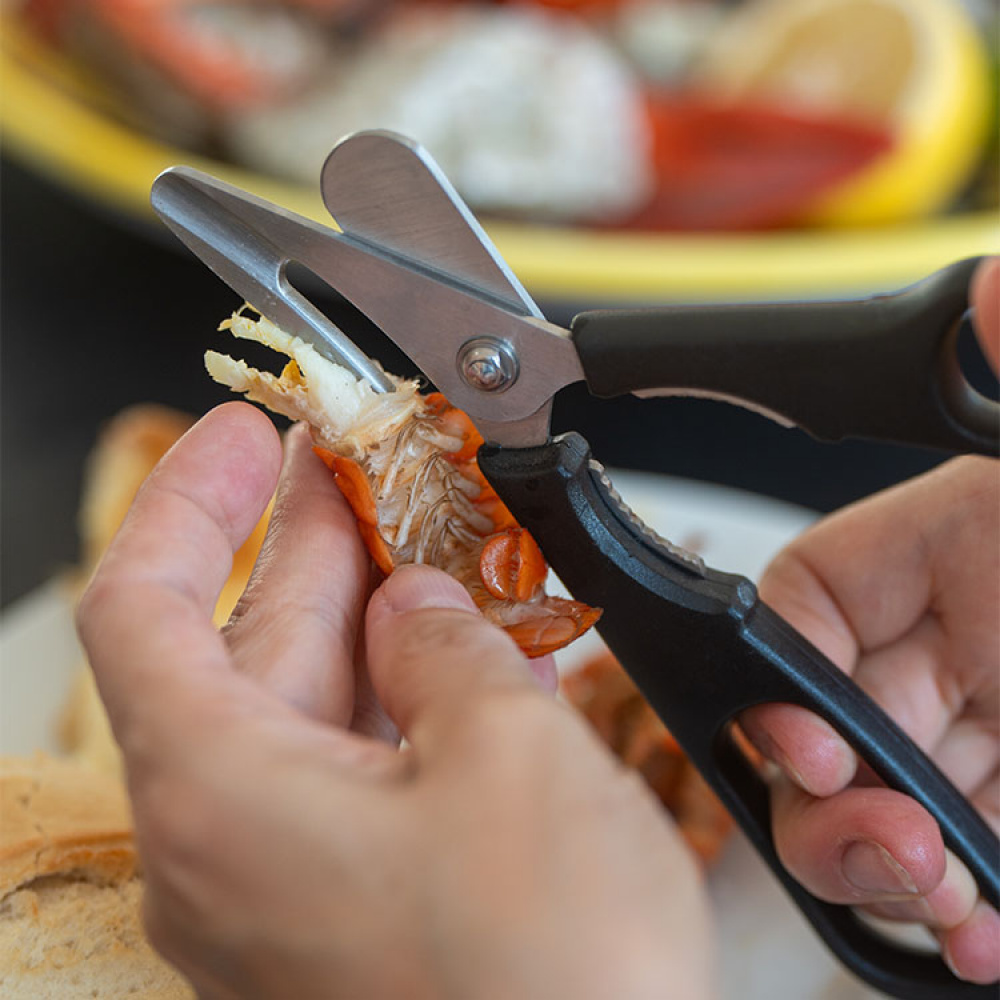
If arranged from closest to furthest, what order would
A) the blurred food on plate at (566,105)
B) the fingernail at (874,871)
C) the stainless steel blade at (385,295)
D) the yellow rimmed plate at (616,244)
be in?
the stainless steel blade at (385,295) < the fingernail at (874,871) < the yellow rimmed plate at (616,244) < the blurred food on plate at (566,105)

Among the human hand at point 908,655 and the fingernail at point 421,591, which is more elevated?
the fingernail at point 421,591

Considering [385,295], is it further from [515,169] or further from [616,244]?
[515,169]

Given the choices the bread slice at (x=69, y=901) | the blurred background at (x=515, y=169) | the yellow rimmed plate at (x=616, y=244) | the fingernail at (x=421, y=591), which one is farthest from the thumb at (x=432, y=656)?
the yellow rimmed plate at (x=616, y=244)

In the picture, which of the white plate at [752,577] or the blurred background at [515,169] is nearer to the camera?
the white plate at [752,577]

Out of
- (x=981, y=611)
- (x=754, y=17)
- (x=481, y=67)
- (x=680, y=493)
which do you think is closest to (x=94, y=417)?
(x=481, y=67)

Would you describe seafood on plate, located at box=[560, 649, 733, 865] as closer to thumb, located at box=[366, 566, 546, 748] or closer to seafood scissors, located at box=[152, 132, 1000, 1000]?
seafood scissors, located at box=[152, 132, 1000, 1000]

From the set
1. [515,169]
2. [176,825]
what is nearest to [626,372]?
[176,825]

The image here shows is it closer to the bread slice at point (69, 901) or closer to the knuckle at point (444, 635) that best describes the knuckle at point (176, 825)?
the knuckle at point (444, 635)

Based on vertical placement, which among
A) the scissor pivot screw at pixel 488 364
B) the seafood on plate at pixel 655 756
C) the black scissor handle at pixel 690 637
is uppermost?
the scissor pivot screw at pixel 488 364

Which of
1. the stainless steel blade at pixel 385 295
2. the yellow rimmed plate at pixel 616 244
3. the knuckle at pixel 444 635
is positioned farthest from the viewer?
the yellow rimmed plate at pixel 616 244
